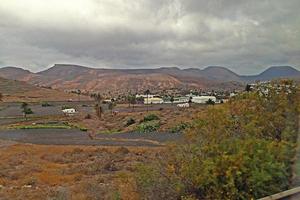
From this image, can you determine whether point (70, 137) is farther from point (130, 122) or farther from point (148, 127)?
point (130, 122)

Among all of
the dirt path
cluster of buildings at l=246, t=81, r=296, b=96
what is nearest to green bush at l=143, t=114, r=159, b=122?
the dirt path

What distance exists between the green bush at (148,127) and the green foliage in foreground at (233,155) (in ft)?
182

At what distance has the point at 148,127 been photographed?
69812mm

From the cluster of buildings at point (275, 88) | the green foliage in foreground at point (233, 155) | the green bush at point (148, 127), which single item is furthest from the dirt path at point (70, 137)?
the green foliage in foreground at point (233, 155)

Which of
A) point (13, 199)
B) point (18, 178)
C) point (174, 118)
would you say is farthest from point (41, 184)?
point (174, 118)

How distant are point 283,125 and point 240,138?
1498mm

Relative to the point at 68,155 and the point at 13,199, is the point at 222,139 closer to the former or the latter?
the point at 13,199

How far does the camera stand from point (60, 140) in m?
55.2

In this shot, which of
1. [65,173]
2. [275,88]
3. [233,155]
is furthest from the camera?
[65,173]

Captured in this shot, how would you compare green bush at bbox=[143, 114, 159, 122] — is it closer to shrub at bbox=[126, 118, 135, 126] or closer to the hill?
shrub at bbox=[126, 118, 135, 126]

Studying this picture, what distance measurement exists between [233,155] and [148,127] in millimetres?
59972

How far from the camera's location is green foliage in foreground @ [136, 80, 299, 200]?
973 cm

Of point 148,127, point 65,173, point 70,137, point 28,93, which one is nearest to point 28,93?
point 28,93

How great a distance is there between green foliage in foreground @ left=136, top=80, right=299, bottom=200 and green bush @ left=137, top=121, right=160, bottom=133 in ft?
182
